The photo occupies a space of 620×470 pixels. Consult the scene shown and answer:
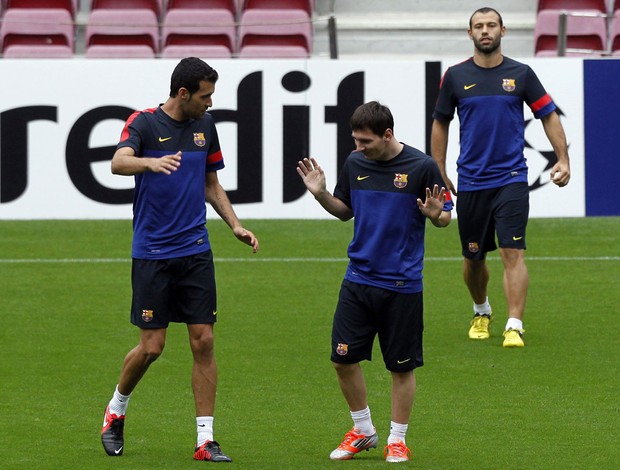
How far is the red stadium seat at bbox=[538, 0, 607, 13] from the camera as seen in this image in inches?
781

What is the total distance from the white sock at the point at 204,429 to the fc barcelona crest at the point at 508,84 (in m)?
3.86

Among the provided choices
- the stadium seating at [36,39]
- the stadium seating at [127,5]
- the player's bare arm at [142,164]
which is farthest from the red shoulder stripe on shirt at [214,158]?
the stadium seating at [127,5]

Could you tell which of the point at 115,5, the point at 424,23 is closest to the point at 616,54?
the point at 424,23

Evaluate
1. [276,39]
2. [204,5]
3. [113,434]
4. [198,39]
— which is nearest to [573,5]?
[276,39]

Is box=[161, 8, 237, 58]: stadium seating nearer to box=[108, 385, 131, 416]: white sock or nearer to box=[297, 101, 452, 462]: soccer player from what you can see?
box=[108, 385, 131, 416]: white sock

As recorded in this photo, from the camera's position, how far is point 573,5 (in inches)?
780

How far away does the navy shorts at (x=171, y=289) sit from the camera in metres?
7.10

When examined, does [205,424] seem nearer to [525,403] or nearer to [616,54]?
[525,403]

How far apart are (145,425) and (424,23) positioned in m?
13.3

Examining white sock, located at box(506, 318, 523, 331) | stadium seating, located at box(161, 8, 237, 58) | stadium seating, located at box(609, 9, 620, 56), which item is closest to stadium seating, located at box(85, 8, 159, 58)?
stadium seating, located at box(161, 8, 237, 58)

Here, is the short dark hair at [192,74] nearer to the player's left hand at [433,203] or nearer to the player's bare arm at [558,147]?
the player's left hand at [433,203]

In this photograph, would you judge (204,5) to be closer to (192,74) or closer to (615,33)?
(615,33)

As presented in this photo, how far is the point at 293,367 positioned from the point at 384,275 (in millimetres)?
2535

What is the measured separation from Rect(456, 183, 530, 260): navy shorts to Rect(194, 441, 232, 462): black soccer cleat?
3.46 m
